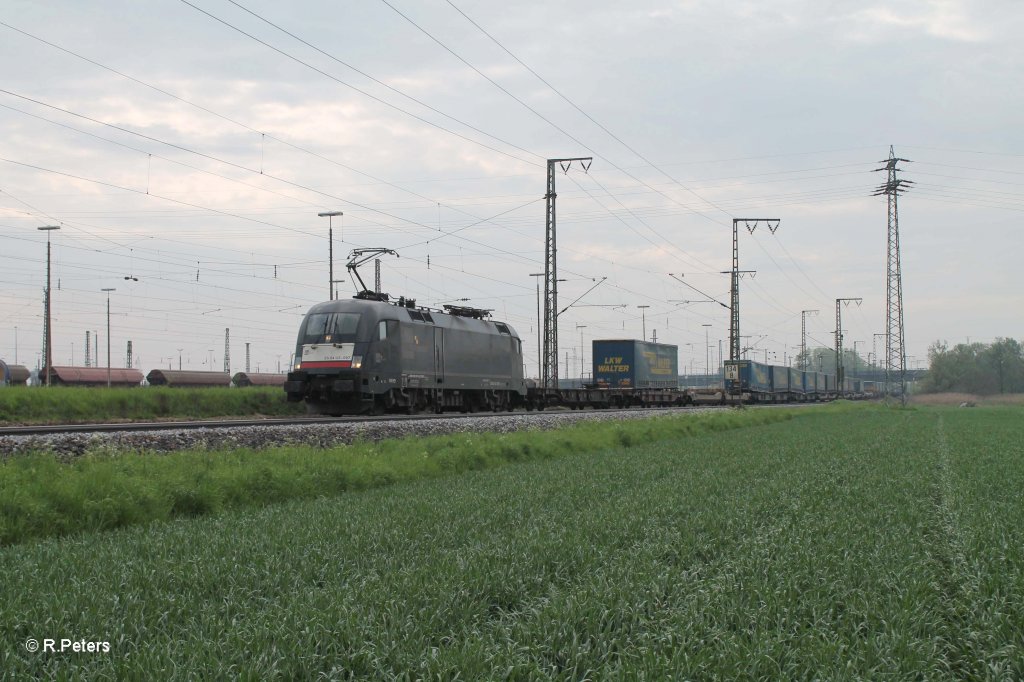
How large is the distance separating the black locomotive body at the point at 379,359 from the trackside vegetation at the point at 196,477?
367 inches

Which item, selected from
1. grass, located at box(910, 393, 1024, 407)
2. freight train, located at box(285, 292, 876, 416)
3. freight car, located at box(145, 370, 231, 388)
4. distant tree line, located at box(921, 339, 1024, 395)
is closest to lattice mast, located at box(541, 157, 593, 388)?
freight train, located at box(285, 292, 876, 416)

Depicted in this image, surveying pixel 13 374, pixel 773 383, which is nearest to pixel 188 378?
pixel 13 374

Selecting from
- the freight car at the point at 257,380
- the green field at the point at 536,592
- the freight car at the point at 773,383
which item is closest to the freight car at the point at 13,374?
the freight car at the point at 257,380

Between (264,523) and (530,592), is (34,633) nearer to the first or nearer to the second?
(530,592)

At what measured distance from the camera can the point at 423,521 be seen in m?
9.09

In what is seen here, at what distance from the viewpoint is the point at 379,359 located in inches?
1112

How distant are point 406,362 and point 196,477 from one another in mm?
18478

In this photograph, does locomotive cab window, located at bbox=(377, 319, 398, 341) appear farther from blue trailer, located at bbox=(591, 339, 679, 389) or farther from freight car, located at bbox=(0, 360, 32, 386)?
freight car, located at bbox=(0, 360, 32, 386)

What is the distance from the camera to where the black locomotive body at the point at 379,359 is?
91.4ft

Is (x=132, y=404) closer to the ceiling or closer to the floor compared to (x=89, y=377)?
closer to the floor

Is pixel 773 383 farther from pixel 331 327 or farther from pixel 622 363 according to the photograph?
pixel 331 327

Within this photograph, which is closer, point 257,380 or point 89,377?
point 89,377

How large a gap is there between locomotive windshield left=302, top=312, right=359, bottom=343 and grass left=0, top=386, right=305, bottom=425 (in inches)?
198

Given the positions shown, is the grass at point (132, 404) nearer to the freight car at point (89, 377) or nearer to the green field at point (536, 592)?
the green field at point (536, 592)
